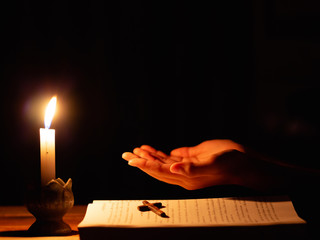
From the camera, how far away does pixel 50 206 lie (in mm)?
694

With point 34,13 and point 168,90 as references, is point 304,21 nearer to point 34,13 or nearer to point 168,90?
point 168,90

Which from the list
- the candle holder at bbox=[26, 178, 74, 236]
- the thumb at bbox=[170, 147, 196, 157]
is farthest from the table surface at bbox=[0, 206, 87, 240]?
the thumb at bbox=[170, 147, 196, 157]

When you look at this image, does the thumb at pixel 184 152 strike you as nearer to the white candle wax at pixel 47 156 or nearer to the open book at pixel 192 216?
the open book at pixel 192 216

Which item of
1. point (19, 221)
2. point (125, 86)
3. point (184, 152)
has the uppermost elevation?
point (125, 86)

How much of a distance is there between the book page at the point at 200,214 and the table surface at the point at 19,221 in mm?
85

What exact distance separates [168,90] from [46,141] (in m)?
0.99

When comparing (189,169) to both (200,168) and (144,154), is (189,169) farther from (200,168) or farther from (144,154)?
(144,154)

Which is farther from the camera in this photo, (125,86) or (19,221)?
(125,86)

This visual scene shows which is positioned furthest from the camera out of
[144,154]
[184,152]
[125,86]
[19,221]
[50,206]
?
[125,86]

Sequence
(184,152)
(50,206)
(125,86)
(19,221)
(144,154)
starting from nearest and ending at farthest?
(50,206), (19,221), (144,154), (184,152), (125,86)

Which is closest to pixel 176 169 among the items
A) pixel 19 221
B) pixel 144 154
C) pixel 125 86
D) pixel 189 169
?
pixel 189 169

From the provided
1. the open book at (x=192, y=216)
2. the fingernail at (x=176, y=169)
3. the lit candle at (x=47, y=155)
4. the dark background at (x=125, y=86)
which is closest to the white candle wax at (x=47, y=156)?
the lit candle at (x=47, y=155)

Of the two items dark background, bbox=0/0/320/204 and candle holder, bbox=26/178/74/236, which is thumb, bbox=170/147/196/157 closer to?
dark background, bbox=0/0/320/204

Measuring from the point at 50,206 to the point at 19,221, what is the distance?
0.20 meters
